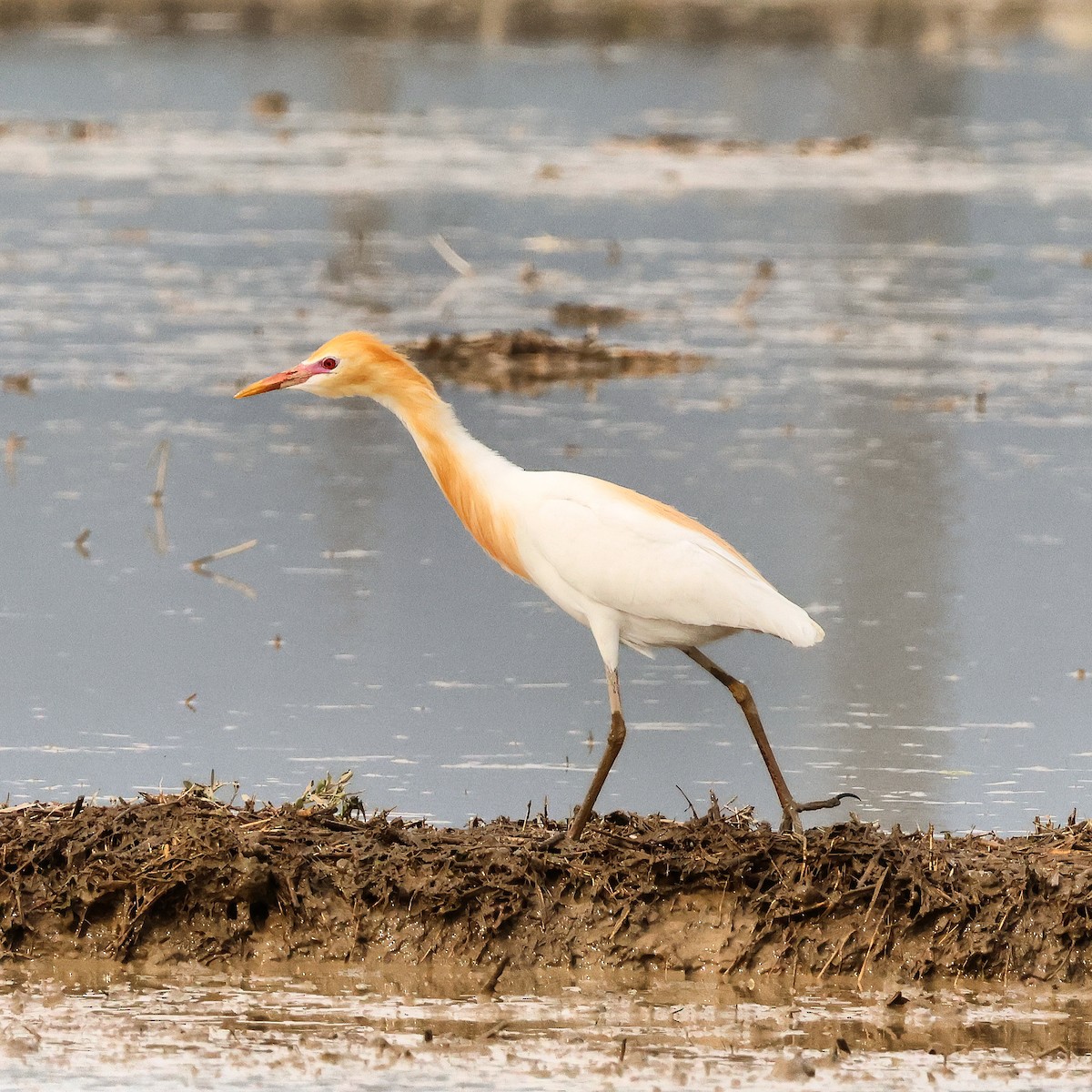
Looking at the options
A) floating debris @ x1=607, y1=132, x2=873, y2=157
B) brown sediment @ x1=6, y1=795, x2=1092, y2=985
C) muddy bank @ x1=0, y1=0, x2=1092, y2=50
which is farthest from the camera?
muddy bank @ x1=0, y1=0, x2=1092, y2=50

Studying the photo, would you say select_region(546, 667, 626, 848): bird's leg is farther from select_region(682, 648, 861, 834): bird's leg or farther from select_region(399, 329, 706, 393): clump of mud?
select_region(399, 329, 706, 393): clump of mud

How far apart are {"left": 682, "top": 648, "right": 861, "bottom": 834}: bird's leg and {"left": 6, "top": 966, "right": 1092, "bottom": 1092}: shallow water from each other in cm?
60

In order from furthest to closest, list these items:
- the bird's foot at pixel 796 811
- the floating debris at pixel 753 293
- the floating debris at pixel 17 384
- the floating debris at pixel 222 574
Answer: the floating debris at pixel 753 293 → the floating debris at pixel 17 384 → the floating debris at pixel 222 574 → the bird's foot at pixel 796 811

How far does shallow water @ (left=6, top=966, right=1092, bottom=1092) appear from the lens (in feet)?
17.6

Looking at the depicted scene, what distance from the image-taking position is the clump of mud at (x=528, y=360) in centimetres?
1566

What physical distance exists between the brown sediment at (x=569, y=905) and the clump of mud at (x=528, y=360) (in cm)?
934

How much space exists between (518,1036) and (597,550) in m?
1.42

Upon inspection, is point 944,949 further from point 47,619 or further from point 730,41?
point 730,41

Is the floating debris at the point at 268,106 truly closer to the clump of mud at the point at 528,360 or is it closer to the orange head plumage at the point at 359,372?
the clump of mud at the point at 528,360

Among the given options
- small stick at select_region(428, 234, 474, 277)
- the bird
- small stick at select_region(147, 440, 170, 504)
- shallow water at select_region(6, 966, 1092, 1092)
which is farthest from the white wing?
small stick at select_region(428, 234, 474, 277)

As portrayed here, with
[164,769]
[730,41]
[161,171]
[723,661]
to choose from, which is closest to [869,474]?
[723,661]

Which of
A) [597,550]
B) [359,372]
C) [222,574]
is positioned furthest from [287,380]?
[222,574]

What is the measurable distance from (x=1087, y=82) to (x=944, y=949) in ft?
124

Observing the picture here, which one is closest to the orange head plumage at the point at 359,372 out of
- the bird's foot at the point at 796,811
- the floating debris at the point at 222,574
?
the bird's foot at the point at 796,811
